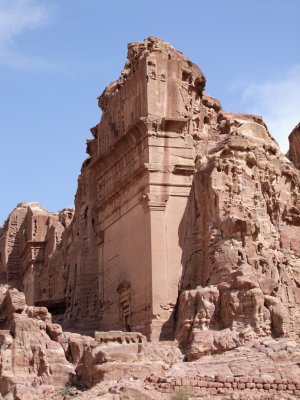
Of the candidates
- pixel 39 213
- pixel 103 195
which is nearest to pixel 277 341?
pixel 103 195

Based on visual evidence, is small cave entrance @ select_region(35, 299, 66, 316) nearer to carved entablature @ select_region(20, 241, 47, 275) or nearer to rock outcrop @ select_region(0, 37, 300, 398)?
rock outcrop @ select_region(0, 37, 300, 398)

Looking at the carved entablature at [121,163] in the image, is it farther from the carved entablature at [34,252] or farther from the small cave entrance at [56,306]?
the carved entablature at [34,252]

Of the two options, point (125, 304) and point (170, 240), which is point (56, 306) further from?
point (170, 240)

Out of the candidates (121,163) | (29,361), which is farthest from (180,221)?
(29,361)

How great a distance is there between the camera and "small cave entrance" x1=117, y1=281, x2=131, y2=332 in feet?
119

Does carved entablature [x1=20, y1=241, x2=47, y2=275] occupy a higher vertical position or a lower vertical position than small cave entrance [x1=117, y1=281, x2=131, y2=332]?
higher

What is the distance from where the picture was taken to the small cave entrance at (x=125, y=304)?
36406mm

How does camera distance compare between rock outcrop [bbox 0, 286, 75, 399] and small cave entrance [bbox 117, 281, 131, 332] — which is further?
small cave entrance [bbox 117, 281, 131, 332]

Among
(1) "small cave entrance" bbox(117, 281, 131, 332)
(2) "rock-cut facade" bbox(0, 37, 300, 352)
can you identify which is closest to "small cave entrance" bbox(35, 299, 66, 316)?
(2) "rock-cut facade" bbox(0, 37, 300, 352)

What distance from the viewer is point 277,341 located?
30.2m

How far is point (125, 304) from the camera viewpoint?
36.8 meters

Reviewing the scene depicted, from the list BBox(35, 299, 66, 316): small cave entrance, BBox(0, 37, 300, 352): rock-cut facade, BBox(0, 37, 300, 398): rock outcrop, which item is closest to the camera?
BBox(0, 37, 300, 398): rock outcrop

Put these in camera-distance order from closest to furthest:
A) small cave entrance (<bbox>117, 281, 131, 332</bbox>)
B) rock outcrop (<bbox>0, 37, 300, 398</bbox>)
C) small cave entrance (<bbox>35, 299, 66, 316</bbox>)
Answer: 1. rock outcrop (<bbox>0, 37, 300, 398</bbox>)
2. small cave entrance (<bbox>117, 281, 131, 332</bbox>)
3. small cave entrance (<bbox>35, 299, 66, 316</bbox>)

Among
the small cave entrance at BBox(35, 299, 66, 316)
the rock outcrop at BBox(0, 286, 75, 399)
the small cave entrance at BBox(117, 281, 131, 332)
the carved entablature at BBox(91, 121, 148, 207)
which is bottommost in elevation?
the rock outcrop at BBox(0, 286, 75, 399)
